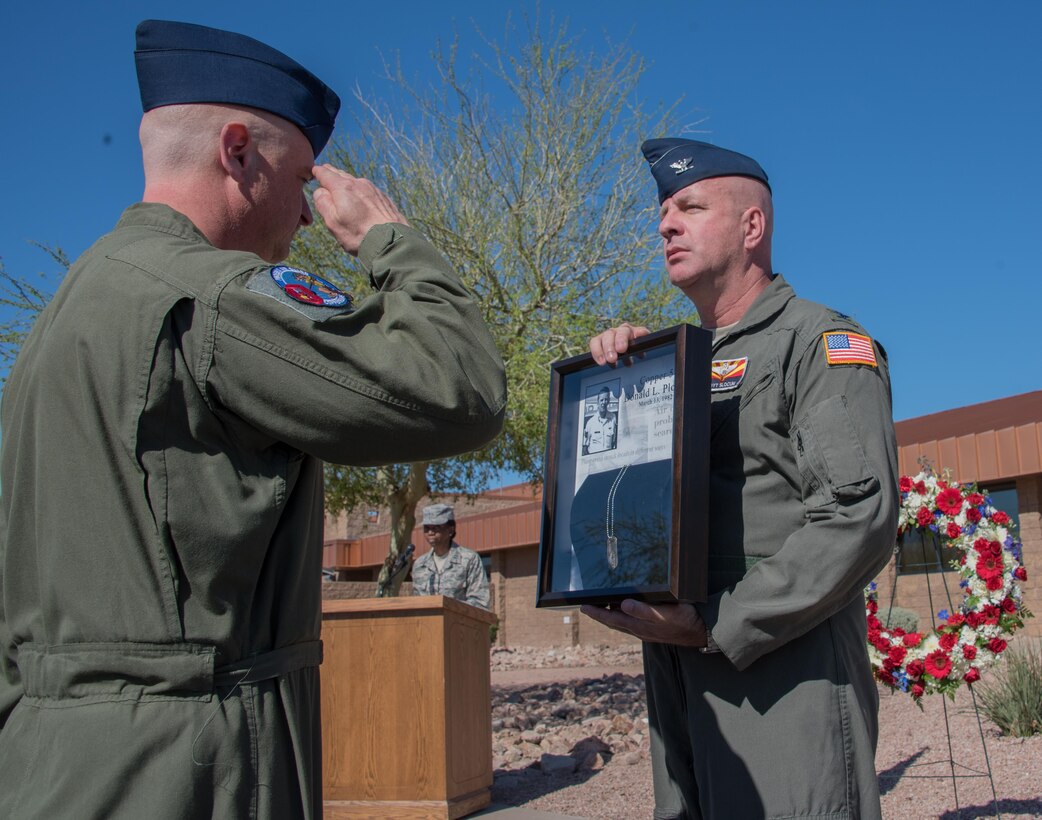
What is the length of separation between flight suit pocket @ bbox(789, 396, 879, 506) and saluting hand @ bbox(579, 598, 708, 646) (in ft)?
1.19

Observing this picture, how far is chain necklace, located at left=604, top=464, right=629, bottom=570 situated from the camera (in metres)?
2.27

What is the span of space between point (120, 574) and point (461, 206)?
39.3 ft

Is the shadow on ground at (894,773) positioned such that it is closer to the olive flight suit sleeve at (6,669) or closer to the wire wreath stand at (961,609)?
the wire wreath stand at (961,609)

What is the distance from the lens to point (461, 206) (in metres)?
13.1

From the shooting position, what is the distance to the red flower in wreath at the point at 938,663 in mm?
5820

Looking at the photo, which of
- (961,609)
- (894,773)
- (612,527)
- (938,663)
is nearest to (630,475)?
(612,527)

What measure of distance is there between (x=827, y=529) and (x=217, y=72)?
1472 millimetres

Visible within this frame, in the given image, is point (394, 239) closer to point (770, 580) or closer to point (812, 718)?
point (770, 580)

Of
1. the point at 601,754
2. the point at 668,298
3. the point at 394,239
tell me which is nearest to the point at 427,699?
the point at 601,754

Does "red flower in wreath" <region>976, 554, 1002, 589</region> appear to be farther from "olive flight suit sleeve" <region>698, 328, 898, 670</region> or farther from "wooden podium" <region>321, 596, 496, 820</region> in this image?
"olive flight suit sleeve" <region>698, 328, 898, 670</region>

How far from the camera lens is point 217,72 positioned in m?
1.75

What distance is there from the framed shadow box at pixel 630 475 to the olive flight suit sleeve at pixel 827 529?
120 mm

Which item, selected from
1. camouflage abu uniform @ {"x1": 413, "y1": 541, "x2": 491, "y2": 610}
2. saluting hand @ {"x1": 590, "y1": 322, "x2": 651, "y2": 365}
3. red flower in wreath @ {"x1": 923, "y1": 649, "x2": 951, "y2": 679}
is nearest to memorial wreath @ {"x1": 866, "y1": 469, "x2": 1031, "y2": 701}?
red flower in wreath @ {"x1": 923, "y1": 649, "x2": 951, "y2": 679}

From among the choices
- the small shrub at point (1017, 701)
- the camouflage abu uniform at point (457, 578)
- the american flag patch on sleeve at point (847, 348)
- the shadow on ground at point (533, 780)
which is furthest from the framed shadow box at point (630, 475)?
the camouflage abu uniform at point (457, 578)
